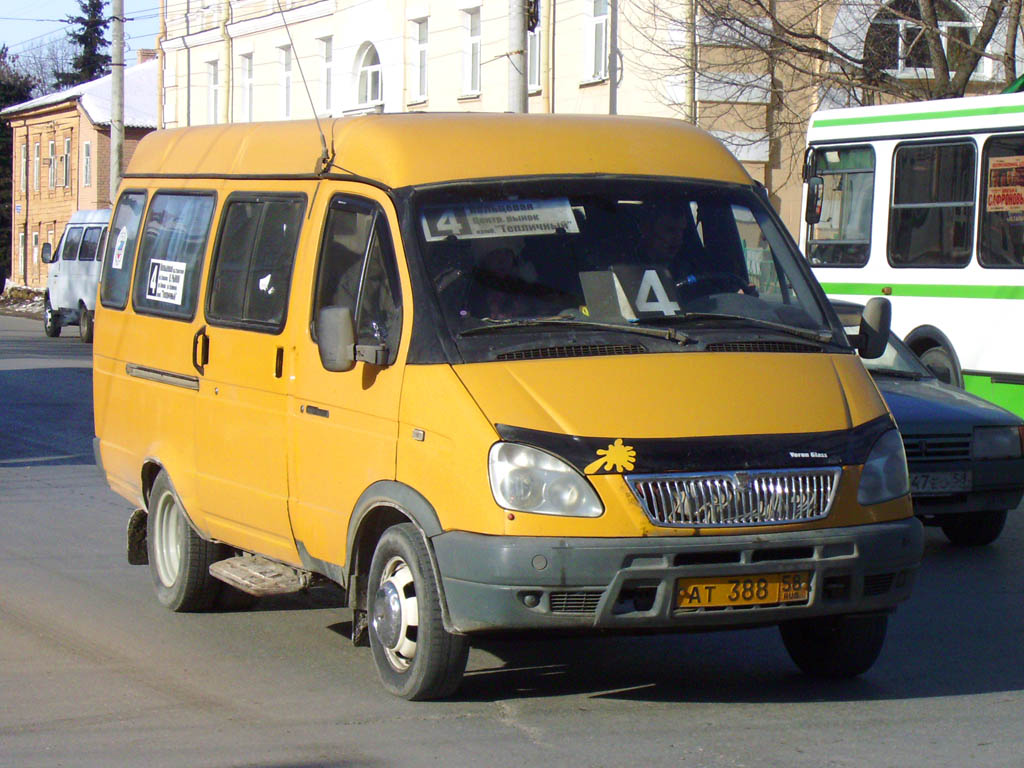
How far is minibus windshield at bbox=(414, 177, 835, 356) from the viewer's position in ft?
20.1

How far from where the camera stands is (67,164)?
64.1 m

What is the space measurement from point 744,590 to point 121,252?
464 cm

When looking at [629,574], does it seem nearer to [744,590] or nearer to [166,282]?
[744,590]

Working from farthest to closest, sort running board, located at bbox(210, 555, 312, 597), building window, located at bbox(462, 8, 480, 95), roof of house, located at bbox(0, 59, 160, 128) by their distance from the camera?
roof of house, located at bbox(0, 59, 160, 128) → building window, located at bbox(462, 8, 480, 95) → running board, located at bbox(210, 555, 312, 597)

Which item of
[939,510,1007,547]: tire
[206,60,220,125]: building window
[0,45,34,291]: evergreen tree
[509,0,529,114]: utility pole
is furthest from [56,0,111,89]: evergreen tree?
[939,510,1007,547]: tire

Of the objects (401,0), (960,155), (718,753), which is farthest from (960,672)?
(401,0)

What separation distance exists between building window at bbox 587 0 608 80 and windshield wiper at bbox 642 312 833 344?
73.4ft

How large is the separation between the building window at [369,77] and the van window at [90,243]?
23.3 feet

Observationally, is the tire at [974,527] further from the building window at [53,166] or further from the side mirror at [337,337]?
the building window at [53,166]

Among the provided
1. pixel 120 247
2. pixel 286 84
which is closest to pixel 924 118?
pixel 120 247

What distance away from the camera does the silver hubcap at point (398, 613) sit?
598cm

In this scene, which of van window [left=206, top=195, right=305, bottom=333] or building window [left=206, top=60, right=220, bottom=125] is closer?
van window [left=206, top=195, right=305, bottom=333]

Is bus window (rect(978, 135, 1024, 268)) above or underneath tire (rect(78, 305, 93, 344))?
above

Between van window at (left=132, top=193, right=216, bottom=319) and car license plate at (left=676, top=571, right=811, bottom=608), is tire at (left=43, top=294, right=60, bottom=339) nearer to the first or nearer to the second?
van window at (left=132, top=193, right=216, bottom=319)
